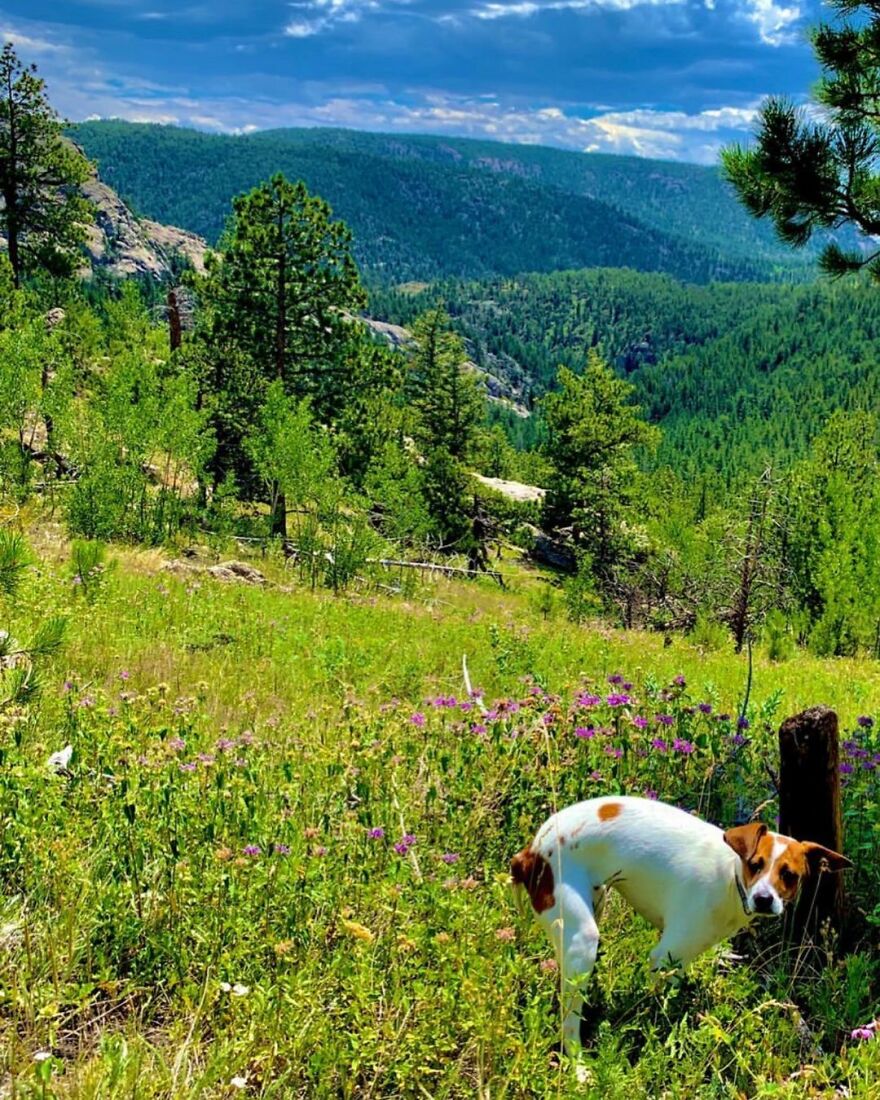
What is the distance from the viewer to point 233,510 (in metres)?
26.5

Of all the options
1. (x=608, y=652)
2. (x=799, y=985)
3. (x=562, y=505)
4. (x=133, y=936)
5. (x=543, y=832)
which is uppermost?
(x=543, y=832)

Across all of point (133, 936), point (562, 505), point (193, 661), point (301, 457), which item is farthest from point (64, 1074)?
point (562, 505)

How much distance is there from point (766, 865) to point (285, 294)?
83.7 feet

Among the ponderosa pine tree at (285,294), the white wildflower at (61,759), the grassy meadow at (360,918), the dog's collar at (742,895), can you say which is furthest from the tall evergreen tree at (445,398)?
the dog's collar at (742,895)

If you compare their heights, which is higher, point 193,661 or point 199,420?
point 199,420

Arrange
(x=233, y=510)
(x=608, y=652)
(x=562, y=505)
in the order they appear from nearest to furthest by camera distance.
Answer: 1. (x=608, y=652)
2. (x=233, y=510)
3. (x=562, y=505)

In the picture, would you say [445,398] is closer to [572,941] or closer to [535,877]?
[535,877]

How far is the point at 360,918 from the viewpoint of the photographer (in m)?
3.17

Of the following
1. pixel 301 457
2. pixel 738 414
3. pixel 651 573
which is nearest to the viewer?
pixel 301 457

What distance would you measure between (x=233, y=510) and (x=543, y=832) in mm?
24592

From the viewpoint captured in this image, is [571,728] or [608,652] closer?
[571,728]

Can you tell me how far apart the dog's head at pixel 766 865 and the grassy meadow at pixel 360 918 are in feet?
1.24

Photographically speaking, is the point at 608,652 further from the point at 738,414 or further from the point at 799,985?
the point at 738,414

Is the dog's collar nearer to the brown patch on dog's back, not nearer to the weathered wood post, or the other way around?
the brown patch on dog's back
